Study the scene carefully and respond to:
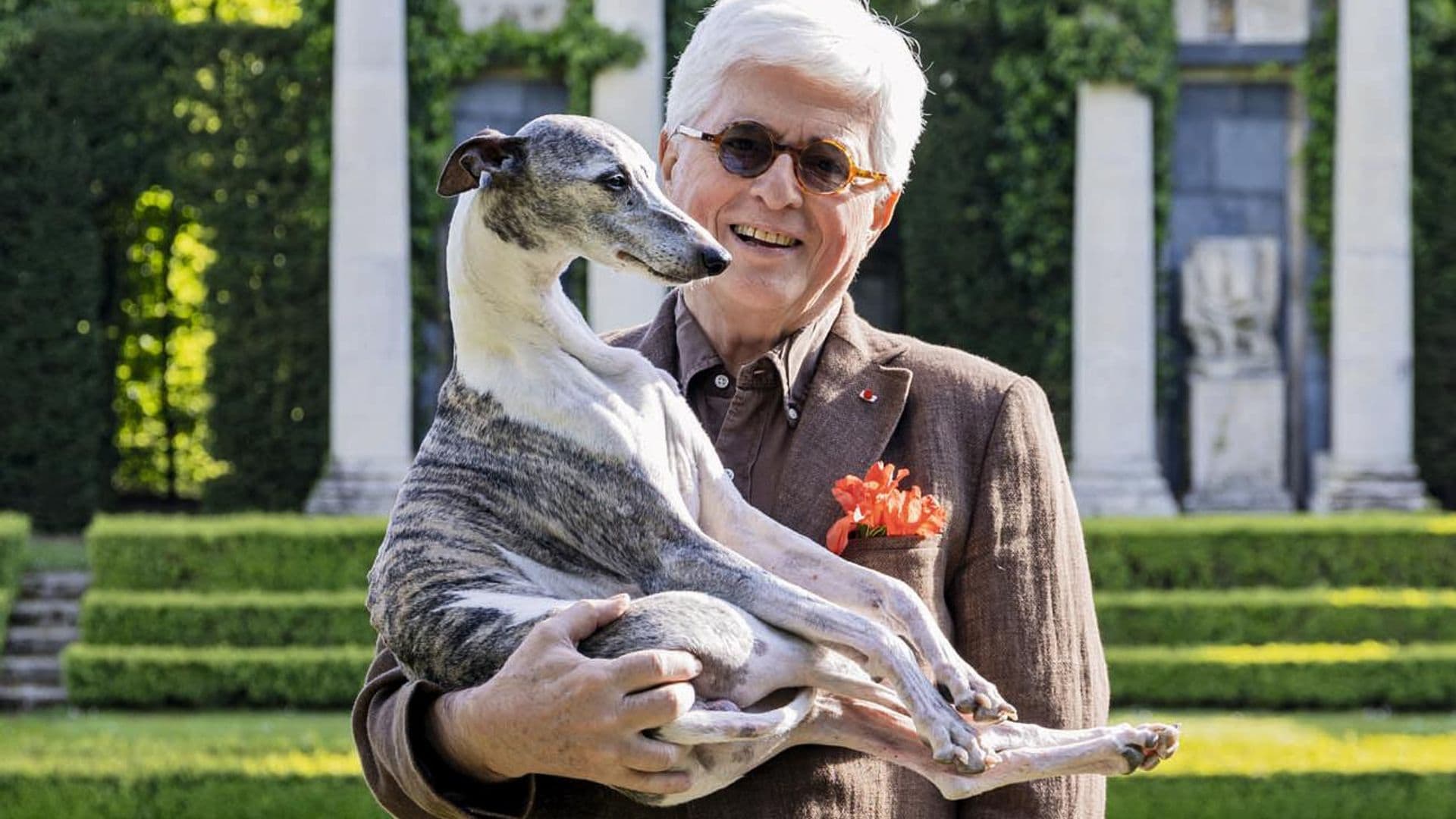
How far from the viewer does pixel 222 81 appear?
21812 mm

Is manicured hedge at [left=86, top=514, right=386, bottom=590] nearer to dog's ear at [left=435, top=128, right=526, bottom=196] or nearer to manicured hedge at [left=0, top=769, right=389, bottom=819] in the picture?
manicured hedge at [left=0, top=769, right=389, bottom=819]

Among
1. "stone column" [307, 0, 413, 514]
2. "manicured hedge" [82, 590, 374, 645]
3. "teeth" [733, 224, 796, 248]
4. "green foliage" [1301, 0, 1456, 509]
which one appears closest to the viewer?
"teeth" [733, 224, 796, 248]

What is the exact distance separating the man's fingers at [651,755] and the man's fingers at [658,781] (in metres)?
0.01

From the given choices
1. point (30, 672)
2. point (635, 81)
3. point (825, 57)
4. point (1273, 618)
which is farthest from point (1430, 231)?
point (825, 57)

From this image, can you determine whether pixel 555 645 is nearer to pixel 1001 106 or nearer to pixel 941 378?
pixel 941 378

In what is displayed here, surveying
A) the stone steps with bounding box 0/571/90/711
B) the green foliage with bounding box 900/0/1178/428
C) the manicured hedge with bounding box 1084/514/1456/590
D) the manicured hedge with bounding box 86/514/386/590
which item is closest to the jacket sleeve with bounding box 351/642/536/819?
the manicured hedge with bounding box 86/514/386/590

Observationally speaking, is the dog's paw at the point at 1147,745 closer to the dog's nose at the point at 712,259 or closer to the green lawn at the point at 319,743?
the dog's nose at the point at 712,259

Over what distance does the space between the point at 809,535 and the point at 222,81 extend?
2000 centimetres

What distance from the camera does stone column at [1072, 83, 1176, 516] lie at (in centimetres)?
1933

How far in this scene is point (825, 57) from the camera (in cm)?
287

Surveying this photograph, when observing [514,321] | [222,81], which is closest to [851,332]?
[514,321]

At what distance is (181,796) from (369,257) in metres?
9.76

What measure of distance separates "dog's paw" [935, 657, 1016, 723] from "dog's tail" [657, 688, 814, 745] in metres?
0.21

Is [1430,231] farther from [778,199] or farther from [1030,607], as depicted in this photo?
[778,199]
